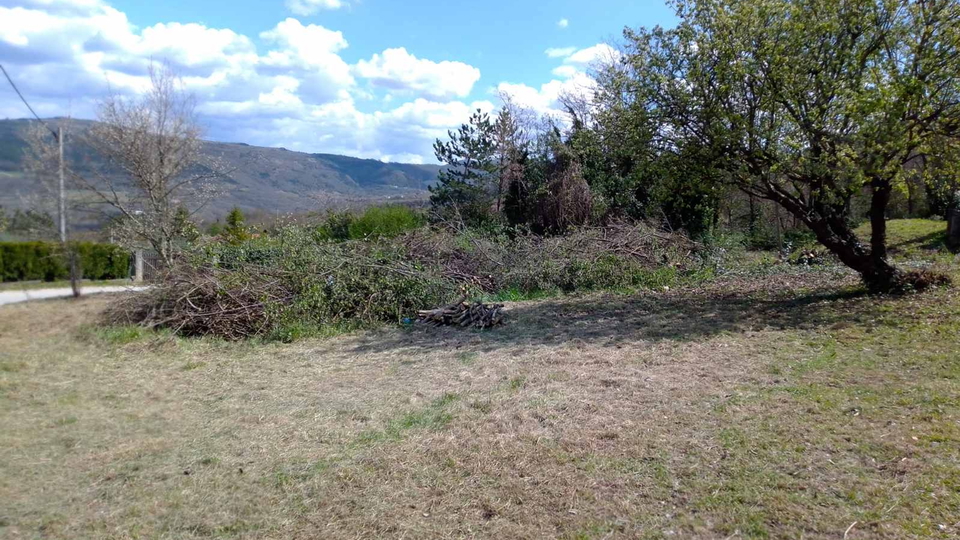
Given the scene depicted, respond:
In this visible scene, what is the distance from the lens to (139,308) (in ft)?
30.2

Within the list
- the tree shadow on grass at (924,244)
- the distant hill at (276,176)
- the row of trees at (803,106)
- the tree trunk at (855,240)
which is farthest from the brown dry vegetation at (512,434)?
the tree shadow on grass at (924,244)

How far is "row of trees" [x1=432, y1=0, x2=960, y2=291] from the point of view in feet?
24.5

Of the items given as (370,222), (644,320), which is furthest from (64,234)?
(644,320)

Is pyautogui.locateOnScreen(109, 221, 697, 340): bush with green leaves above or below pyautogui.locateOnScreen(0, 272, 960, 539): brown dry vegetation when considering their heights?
above

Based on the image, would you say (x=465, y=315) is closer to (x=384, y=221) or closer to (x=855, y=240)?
(x=855, y=240)

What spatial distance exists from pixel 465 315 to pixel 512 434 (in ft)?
14.9

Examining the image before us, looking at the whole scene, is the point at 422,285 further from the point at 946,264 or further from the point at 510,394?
the point at 946,264

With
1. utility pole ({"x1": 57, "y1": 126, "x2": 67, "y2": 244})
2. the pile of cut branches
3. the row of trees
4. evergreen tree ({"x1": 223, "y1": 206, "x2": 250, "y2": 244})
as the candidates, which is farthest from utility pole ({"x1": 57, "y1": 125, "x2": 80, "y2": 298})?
the row of trees

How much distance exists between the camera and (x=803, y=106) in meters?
8.17

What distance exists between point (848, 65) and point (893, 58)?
0.54 m

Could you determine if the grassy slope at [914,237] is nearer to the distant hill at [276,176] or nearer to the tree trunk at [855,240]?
the tree trunk at [855,240]

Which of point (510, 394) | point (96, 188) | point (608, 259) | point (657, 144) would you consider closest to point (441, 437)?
point (510, 394)

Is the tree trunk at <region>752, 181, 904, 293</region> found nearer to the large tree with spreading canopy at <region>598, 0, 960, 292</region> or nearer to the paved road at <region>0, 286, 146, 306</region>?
the large tree with spreading canopy at <region>598, 0, 960, 292</region>

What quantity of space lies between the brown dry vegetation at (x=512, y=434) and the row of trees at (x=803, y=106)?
172cm
